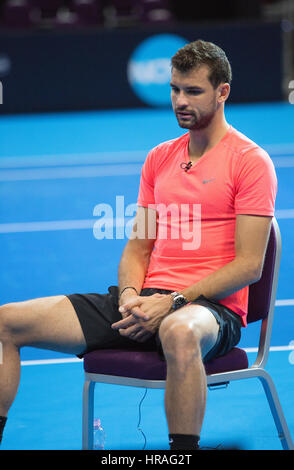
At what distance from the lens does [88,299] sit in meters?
2.84

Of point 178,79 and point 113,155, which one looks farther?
point 113,155

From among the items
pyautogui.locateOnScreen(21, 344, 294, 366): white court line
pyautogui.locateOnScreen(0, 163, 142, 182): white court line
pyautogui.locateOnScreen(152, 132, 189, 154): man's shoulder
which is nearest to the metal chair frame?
pyautogui.locateOnScreen(152, 132, 189, 154): man's shoulder

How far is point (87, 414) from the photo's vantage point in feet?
8.73

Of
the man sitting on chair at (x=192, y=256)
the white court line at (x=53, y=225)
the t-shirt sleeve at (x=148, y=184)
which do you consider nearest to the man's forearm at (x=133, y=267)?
the man sitting on chair at (x=192, y=256)

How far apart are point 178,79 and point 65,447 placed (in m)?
1.60

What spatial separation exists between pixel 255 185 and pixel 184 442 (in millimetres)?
945

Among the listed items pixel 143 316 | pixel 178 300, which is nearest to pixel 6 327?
pixel 143 316

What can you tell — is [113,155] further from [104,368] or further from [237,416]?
[104,368]

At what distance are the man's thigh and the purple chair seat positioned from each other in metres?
0.12

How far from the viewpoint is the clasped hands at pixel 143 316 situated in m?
2.62

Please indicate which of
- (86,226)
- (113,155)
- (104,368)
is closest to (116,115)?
(113,155)

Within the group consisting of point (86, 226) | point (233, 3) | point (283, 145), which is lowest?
point (86, 226)

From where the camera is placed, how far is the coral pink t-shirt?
267 cm

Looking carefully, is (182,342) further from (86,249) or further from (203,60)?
(86,249)
